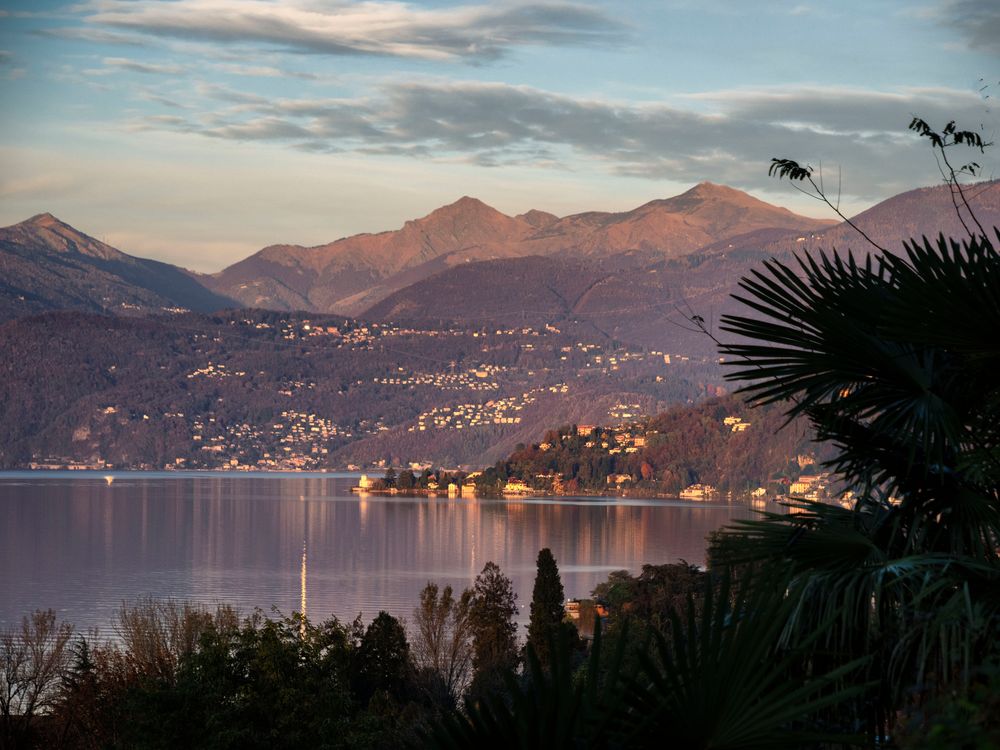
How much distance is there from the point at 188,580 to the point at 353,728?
54110 millimetres

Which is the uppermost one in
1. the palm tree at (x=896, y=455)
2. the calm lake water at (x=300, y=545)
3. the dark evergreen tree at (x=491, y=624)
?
the palm tree at (x=896, y=455)

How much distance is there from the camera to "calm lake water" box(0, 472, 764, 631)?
6531 centimetres

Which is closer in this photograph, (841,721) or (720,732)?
(720,732)

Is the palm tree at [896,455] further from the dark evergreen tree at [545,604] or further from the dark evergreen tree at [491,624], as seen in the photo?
the dark evergreen tree at [491,624]

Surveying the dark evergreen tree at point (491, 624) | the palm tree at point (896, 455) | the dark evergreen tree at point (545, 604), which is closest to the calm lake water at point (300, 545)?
the dark evergreen tree at point (491, 624)

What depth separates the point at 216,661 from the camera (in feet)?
57.6

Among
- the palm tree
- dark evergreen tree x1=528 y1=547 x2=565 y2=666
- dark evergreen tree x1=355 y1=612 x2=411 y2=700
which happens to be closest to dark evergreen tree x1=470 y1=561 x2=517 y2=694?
dark evergreen tree x1=528 y1=547 x2=565 y2=666

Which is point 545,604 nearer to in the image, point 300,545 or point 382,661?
point 382,661

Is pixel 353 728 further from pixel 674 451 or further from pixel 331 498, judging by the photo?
pixel 674 451

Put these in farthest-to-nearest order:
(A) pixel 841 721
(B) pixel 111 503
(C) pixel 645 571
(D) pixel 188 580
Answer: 1. (B) pixel 111 503
2. (D) pixel 188 580
3. (C) pixel 645 571
4. (A) pixel 841 721

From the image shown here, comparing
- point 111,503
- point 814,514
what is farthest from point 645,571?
point 111,503

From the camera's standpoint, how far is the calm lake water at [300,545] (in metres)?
65.3

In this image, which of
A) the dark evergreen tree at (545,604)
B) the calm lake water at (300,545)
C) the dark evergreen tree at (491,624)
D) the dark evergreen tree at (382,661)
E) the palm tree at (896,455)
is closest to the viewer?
the palm tree at (896,455)

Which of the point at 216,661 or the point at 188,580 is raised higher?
the point at 216,661
